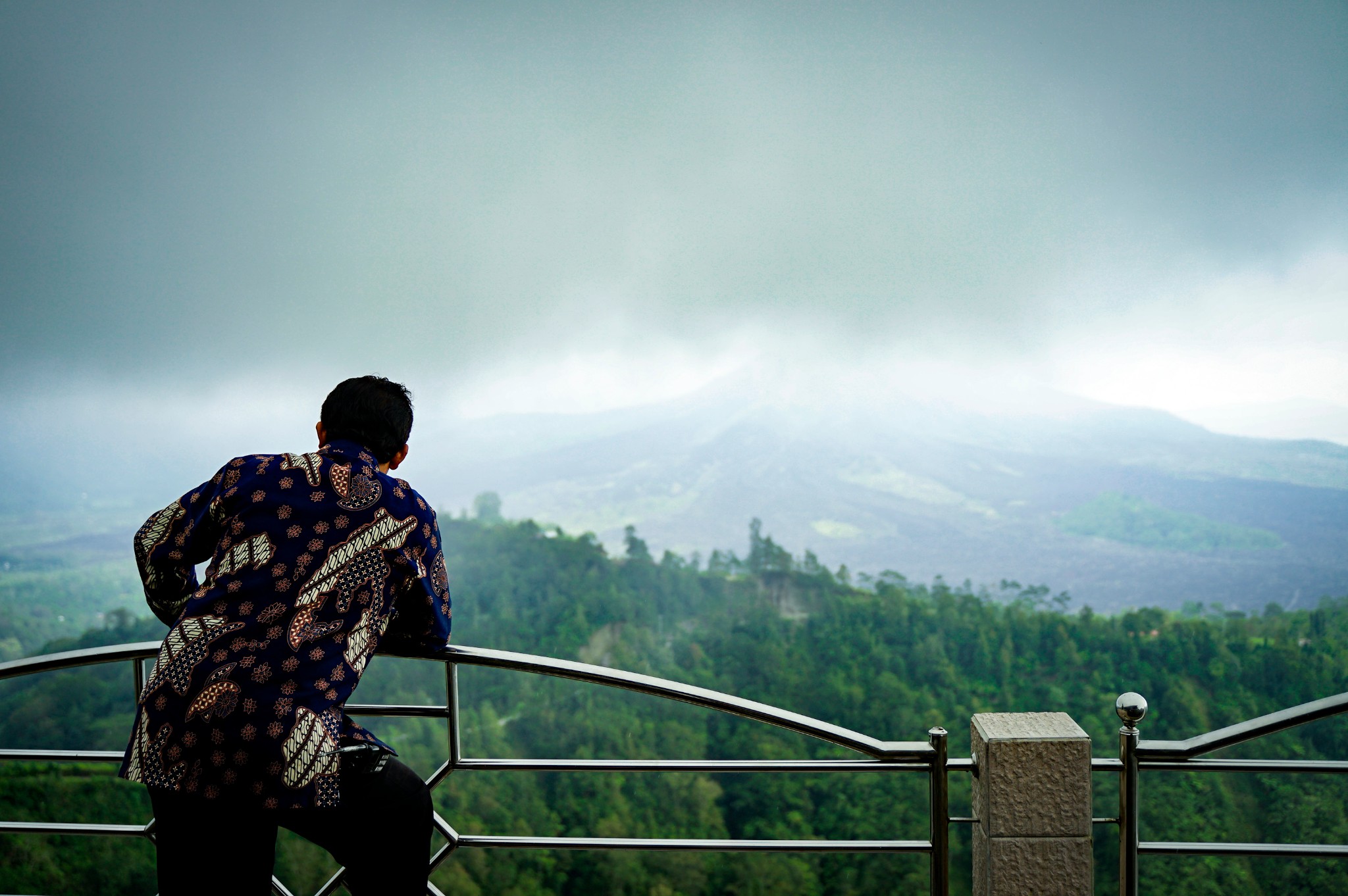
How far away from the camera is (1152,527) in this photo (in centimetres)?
3584

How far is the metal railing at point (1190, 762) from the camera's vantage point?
4.25ft

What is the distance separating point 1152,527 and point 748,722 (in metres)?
19.9

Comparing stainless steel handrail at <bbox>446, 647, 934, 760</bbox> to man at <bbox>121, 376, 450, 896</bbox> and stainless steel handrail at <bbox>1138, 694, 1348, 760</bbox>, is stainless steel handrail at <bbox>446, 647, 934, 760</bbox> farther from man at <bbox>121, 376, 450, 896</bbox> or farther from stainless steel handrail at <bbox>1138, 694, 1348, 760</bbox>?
stainless steel handrail at <bbox>1138, 694, 1348, 760</bbox>

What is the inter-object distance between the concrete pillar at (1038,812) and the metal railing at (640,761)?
0.20 ft

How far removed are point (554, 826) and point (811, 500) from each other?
1926 cm

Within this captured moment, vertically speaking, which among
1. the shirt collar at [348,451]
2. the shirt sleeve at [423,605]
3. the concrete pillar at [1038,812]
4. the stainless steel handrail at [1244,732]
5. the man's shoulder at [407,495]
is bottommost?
the concrete pillar at [1038,812]

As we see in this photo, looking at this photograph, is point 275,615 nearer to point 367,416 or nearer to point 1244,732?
point 367,416

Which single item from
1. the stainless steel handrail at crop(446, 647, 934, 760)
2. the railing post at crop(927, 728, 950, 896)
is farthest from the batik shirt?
the railing post at crop(927, 728, 950, 896)

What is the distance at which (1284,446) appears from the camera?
120 feet

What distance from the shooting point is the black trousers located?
3.58 feet

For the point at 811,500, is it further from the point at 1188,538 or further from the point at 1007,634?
the point at 1188,538

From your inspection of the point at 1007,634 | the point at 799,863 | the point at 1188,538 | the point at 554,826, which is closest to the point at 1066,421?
the point at 1188,538

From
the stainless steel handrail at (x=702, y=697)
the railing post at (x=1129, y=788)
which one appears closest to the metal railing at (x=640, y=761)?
the stainless steel handrail at (x=702, y=697)

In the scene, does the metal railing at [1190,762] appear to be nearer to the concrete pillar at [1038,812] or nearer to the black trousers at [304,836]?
the concrete pillar at [1038,812]
